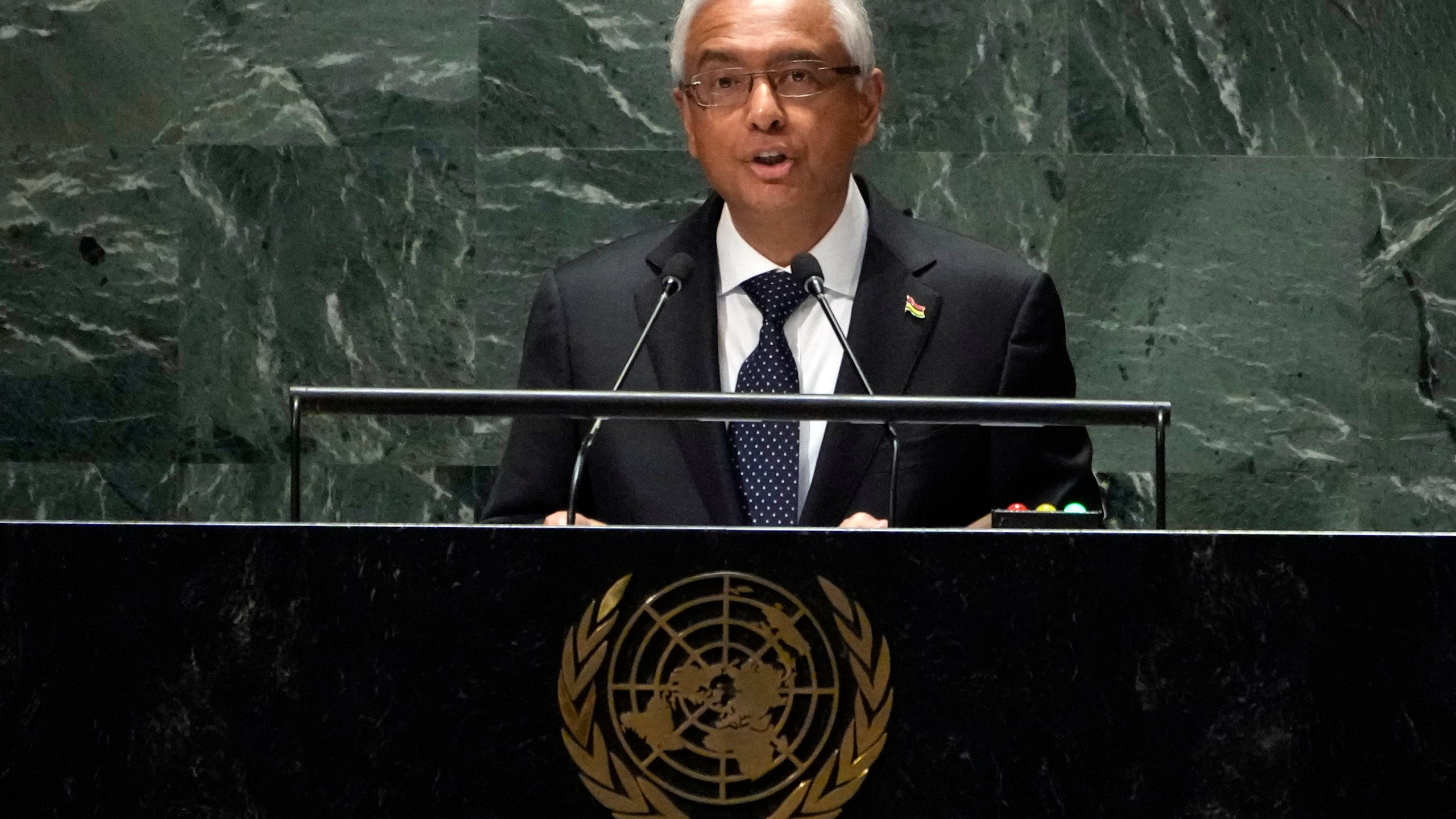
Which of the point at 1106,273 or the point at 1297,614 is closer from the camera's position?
the point at 1297,614

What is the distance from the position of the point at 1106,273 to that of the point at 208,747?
9.81 ft

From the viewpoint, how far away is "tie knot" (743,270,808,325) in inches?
110

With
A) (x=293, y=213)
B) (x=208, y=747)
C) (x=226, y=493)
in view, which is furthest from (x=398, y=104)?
(x=208, y=747)

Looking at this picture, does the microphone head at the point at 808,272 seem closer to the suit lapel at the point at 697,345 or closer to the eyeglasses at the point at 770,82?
the suit lapel at the point at 697,345

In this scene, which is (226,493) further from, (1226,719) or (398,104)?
(1226,719)

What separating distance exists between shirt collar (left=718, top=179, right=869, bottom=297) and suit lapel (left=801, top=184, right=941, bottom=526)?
19mm

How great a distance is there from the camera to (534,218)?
423 cm

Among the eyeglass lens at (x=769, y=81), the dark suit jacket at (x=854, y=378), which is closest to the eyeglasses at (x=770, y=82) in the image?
the eyeglass lens at (x=769, y=81)

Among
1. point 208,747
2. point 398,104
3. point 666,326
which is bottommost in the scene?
point 208,747

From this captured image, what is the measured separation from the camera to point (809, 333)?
2797mm

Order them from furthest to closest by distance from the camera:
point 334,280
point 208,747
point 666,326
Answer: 1. point 334,280
2. point 666,326
3. point 208,747

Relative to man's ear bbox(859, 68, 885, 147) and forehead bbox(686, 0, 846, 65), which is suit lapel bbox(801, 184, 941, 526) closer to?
man's ear bbox(859, 68, 885, 147)

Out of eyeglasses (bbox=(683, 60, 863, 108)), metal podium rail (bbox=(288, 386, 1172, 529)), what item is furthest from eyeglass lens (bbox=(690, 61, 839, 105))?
metal podium rail (bbox=(288, 386, 1172, 529))

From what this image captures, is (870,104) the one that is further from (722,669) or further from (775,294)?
(722,669)
